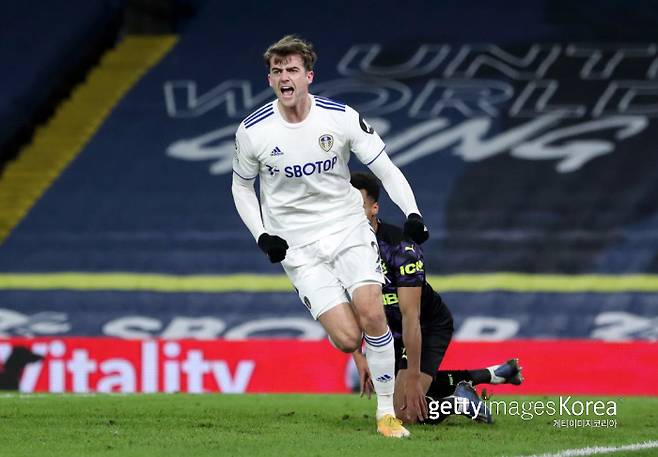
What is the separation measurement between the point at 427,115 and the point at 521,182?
5.46ft

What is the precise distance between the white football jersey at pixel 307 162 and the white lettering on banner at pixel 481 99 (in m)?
9.39

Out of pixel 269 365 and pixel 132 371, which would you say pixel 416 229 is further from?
pixel 132 371

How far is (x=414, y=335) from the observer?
720 centimetres

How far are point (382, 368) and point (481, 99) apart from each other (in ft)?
34.3

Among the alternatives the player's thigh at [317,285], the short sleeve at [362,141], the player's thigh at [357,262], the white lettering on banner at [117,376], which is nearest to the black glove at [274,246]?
the player's thigh at [317,285]

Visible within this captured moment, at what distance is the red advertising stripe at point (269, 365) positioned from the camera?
36.2 feet

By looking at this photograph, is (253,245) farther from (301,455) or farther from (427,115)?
(301,455)

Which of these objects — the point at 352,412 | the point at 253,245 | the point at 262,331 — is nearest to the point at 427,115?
the point at 253,245

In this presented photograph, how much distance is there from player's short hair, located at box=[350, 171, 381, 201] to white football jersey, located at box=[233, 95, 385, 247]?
0.47m

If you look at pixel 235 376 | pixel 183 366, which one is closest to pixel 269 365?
pixel 235 376

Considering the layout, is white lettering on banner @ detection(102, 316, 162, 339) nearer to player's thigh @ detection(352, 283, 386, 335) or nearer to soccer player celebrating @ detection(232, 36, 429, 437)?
soccer player celebrating @ detection(232, 36, 429, 437)

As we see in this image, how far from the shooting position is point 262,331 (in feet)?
47.3

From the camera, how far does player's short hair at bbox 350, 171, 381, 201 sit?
294 inches

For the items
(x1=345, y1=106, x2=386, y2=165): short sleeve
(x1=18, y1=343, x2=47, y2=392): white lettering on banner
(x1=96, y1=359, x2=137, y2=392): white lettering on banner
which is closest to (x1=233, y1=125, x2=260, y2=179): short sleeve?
(x1=345, y1=106, x2=386, y2=165): short sleeve
